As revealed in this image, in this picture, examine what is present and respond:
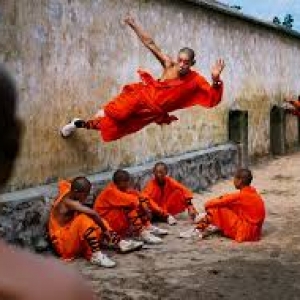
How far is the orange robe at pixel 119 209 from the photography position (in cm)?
690

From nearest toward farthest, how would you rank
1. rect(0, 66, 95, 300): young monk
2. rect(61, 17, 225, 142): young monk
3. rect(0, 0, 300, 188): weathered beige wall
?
rect(0, 66, 95, 300): young monk → rect(0, 0, 300, 188): weathered beige wall → rect(61, 17, 225, 142): young monk

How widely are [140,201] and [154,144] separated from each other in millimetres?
2308

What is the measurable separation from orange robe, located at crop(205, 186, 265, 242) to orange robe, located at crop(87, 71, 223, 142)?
100 centimetres

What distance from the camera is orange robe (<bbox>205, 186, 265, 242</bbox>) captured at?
703 cm

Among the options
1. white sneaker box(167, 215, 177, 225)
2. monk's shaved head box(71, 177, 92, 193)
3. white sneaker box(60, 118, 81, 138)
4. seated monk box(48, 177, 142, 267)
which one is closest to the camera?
seated monk box(48, 177, 142, 267)

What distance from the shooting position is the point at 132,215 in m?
7.02

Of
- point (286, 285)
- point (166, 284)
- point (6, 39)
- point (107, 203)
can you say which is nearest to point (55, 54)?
point (6, 39)

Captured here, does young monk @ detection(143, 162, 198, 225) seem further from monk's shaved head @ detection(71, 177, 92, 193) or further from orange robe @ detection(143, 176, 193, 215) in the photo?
monk's shaved head @ detection(71, 177, 92, 193)

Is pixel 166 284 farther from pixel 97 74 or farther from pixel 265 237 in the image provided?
pixel 97 74

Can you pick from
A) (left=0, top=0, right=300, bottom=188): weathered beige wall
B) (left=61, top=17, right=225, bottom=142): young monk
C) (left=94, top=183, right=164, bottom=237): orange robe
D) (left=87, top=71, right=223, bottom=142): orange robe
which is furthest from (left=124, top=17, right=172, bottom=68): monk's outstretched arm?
(left=94, top=183, right=164, bottom=237): orange robe

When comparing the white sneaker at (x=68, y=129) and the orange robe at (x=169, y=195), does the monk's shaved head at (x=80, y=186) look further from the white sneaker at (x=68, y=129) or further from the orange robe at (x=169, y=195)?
the orange robe at (x=169, y=195)

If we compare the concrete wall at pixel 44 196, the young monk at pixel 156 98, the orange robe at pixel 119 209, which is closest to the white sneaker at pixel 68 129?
the young monk at pixel 156 98

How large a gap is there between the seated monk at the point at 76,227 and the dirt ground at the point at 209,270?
0.15 m

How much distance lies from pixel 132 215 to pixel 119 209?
16 cm
